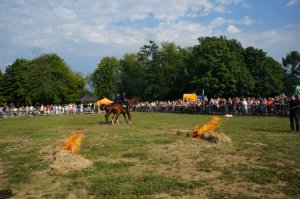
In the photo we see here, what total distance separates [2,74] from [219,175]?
285 ft

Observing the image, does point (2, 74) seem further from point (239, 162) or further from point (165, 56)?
point (239, 162)

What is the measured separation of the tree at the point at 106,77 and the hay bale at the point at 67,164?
85.7 metres

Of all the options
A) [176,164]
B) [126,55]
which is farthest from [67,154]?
[126,55]

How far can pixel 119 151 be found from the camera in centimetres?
1244

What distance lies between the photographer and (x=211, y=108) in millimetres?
37875

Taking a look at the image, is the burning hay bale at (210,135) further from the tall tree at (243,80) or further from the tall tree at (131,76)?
the tall tree at (131,76)

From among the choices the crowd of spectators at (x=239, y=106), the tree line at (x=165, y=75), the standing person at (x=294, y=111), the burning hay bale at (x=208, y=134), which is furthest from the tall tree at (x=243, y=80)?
the burning hay bale at (x=208, y=134)

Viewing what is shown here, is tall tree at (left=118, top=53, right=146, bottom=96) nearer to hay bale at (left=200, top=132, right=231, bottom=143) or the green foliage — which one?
the green foliage

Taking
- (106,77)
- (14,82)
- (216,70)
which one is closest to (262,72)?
(216,70)

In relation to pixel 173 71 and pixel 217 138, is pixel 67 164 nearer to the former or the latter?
pixel 217 138

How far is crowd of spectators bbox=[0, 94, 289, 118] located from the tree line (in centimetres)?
1386

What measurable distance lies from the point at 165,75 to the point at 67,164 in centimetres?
7455

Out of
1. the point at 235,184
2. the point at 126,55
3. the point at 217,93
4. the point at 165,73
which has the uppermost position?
the point at 126,55

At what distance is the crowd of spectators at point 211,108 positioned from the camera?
103 feet
